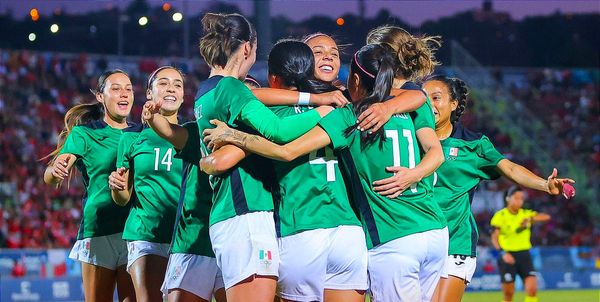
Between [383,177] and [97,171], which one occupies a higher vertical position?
[383,177]

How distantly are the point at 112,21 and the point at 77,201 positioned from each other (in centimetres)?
1513

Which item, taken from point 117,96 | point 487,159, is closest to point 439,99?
point 487,159

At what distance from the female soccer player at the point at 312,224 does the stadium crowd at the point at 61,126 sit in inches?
763

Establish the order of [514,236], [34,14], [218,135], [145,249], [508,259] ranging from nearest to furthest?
[218,135], [145,249], [508,259], [514,236], [34,14]

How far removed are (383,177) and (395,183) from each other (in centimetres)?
11

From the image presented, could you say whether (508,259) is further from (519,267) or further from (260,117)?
(260,117)

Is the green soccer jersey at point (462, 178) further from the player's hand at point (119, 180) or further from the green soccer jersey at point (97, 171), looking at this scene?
the green soccer jersey at point (97, 171)

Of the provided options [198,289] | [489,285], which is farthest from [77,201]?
[198,289]

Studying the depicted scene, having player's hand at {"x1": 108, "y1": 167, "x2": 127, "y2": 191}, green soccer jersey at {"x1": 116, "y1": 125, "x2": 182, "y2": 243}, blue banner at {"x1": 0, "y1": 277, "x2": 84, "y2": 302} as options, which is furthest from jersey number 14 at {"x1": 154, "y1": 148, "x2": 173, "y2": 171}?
blue banner at {"x1": 0, "y1": 277, "x2": 84, "y2": 302}

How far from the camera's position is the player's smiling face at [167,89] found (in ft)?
26.6

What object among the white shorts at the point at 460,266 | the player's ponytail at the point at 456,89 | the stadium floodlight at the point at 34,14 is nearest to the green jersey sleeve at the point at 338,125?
the white shorts at the point at 460,266

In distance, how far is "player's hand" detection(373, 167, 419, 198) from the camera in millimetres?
5898

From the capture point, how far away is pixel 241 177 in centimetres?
588

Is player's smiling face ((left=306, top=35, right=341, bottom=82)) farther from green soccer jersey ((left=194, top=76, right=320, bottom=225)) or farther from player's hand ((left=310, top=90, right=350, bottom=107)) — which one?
green soccer jersey ((left=194, top=76, right=320, bottom=225))
